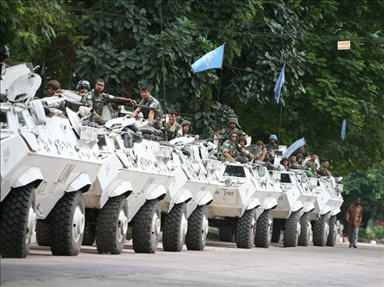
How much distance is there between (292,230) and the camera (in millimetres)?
29203

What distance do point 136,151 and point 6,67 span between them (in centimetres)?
425

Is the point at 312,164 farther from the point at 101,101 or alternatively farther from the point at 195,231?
the point at 101,101

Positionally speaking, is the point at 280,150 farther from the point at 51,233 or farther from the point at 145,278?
the point at 145,278

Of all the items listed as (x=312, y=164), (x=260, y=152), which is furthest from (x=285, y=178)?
(x=312, y=164)

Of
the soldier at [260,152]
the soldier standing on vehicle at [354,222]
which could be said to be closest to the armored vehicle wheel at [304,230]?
the soldier at [260,152]

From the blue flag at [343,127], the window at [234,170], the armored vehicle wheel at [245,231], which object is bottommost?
the armored vehicle wheel at [245,231]

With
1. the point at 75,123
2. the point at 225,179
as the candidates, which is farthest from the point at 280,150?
the point at 75,123

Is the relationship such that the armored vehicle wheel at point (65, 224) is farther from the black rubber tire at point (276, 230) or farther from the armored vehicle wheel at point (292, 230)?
the black rubber tire at point (276, 230)

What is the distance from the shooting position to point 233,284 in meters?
12.2

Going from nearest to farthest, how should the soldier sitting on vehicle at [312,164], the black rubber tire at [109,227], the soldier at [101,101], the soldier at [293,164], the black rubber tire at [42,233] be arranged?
the black rubber tire at [42,233]
the black rubber tire at [109,227]
the soldier at [101,101]
the soldier at [293,164]
the soldier sitting on vehicle at [312,164]

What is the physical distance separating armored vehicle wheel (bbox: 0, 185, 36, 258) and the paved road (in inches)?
8.6

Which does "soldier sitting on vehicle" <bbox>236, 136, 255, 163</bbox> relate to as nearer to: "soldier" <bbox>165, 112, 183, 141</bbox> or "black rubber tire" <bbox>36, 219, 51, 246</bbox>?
"soldier" <bbox>165, 112, 183, 141</bbox>

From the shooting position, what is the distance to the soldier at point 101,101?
18.1 metres

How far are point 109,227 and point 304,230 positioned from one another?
14.6m
